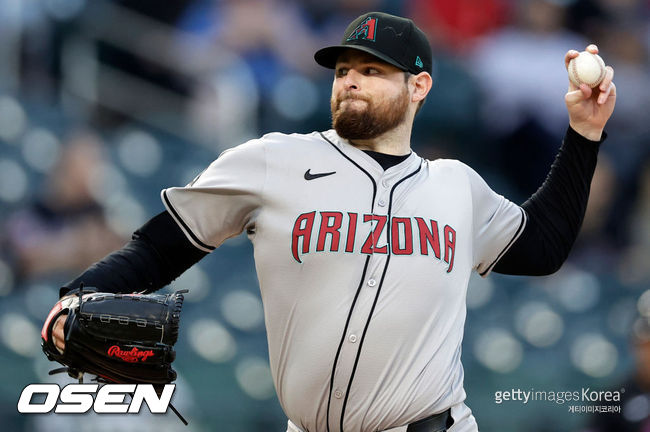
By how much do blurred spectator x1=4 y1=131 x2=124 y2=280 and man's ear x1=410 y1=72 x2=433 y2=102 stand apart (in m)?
3.10

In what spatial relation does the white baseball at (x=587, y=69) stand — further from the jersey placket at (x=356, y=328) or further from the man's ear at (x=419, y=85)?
the jersey placket at (x=356, y=328)

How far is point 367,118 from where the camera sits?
2418mm

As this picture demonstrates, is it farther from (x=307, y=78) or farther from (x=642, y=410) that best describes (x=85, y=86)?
(x=642, y=410)

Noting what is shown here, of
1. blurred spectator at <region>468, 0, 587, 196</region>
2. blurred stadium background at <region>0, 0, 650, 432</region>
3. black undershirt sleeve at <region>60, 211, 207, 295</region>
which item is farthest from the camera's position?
blurred spectator at <region>468, 0, 587, 196</region>

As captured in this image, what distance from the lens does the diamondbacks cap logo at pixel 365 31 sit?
8.02ft

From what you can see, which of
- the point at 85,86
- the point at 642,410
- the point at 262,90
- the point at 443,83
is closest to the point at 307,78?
the point at 262,90

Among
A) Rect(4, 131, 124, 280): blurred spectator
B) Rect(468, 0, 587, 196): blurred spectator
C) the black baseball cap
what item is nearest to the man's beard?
the black baseball cap

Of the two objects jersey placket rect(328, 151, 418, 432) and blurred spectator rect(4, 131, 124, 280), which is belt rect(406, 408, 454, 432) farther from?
blurred spectator rect(4, 131, 124, 280)

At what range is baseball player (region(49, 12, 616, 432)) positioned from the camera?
2215mm

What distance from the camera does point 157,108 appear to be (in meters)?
5.65

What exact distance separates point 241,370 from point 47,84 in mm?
2286

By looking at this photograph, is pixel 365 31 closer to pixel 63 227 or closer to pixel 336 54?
pixel 336 54

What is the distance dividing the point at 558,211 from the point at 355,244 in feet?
2.59

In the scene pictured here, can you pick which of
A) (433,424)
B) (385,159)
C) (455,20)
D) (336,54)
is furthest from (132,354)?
(455,20)
